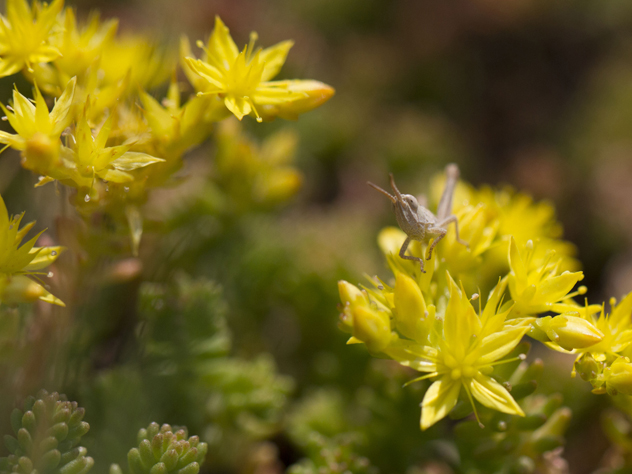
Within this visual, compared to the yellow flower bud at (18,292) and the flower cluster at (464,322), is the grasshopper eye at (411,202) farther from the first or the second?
the yellow flower bud at (18,292)

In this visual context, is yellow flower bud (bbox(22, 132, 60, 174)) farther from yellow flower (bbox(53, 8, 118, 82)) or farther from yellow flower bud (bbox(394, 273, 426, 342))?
yellow flower bud (bbox(394, 273, 426, 342))

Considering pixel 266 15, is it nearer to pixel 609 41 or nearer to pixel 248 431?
pixel 609 41

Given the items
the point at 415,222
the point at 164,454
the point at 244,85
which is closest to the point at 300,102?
the point at 244,85

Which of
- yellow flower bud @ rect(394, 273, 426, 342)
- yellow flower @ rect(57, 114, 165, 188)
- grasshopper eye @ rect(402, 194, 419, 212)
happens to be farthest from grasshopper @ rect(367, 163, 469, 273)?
yellow flower @ rect(57, 114, 165, 188)

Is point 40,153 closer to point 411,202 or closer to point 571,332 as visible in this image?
point 411,202

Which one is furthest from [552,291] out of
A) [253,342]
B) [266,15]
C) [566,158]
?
[266,15]
